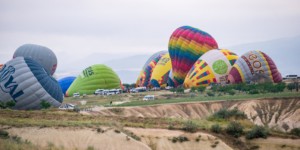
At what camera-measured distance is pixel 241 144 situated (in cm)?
3719

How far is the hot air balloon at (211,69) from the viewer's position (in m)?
83.9

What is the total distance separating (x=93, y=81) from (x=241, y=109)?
107 ft

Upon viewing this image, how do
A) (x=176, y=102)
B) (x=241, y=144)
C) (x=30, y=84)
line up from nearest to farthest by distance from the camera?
(x=241, y=144) < (x=30, y=84) < (x=176, y=102)

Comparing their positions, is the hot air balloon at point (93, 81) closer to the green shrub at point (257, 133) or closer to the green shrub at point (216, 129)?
the green shrub at point (216, 129)

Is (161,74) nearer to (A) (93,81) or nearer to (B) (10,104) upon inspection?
(A) (93,81)

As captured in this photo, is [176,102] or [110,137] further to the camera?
[176,102]

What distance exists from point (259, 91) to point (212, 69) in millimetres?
10331

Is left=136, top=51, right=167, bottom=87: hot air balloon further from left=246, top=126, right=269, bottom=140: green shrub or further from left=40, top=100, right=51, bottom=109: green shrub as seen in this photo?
left=246, top=126, right=269, bottom=140: green shrub

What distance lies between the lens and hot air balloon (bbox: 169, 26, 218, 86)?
89.3 metres

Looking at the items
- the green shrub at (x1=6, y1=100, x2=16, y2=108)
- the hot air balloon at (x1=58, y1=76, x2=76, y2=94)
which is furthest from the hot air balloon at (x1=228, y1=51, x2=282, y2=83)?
the green shrub at (x1=6, y1=100, x2=16, y2=108)

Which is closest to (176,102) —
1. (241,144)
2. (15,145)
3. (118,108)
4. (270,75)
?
(118,108)

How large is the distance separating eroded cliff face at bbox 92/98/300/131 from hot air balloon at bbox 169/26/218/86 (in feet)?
84.3

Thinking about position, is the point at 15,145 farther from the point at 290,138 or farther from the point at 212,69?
the point at 212,69

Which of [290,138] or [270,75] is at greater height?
[270,75]
